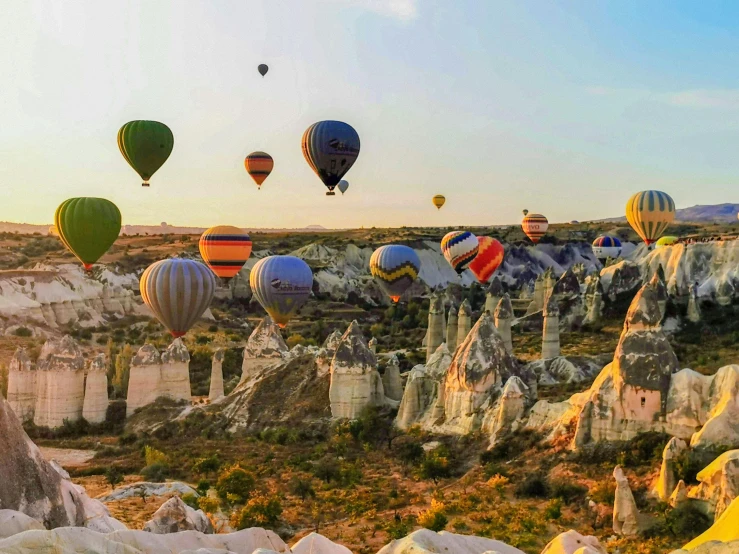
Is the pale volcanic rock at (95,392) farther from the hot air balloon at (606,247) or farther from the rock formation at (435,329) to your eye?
the hot air balloon at (606,247)

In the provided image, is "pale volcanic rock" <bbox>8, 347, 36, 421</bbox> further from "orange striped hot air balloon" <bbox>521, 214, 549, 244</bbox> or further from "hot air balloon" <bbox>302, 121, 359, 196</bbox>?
"orange striped hot air balloon" <bbox>521, 214, 549, 244</bbox>

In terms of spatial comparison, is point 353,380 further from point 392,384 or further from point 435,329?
point 435,329

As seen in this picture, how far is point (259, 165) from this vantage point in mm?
52812

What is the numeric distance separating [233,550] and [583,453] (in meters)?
11.2

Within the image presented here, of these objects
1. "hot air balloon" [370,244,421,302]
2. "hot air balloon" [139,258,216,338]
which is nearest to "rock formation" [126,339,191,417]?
"hot air balloon" [139,258,216,338]

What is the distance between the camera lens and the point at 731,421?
1909 cm

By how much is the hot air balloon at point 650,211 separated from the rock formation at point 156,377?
30.5 m

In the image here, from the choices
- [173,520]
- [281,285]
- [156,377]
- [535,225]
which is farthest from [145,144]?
[535,225]

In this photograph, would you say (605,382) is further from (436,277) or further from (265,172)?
(436,277)


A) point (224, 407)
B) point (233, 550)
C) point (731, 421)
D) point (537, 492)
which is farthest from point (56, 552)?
point (224, 407)

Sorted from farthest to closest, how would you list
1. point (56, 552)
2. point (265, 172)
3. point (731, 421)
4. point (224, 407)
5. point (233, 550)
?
point (265, 172) < point (224, 407) < point (731, 421) < point (233, 550) < point (56, 552)

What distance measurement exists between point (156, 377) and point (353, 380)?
9.07m

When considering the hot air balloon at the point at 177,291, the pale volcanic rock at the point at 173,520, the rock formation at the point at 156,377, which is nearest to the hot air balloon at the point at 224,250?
the rock formation at the point at 156,377

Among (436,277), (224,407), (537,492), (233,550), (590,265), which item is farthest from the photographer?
(590,265)
